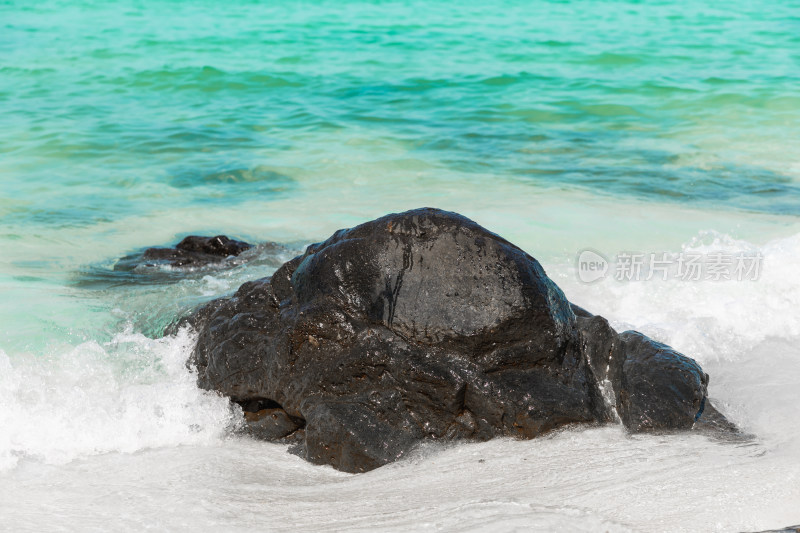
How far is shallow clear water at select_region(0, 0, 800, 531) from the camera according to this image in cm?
307

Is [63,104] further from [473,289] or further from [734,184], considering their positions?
[473,289]

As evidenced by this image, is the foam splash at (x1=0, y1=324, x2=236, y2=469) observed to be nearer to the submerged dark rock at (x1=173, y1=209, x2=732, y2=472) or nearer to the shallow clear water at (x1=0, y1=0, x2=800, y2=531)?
the shallow clear water at (x1=0, y1=0, x2=800, y2=531)

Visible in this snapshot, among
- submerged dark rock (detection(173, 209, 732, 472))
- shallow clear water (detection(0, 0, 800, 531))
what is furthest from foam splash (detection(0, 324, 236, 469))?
submerged dark rock (detection(173, 209, 732, 472))

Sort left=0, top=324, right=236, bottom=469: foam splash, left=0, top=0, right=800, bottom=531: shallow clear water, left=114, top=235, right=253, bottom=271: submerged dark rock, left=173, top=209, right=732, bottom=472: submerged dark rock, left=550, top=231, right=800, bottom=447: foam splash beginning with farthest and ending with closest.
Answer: left=114, top=235, right=253, bottom=271: submerged dark rock
left=550, top=231, right=800, bottom=447: foam splash
left=0, top=324, right=236, bottom=469: foam splash
left=173, top=209, right=732, bottom=472: submerged dark rock
left=0, top=0, right=800, bottom=531: shallow clear water

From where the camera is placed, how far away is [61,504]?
3.08 metres

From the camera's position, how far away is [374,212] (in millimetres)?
7578

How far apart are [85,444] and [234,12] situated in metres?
22.3

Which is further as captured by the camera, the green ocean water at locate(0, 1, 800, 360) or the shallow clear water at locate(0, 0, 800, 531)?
the green ocean water at locate(0, 1, 800, 360)

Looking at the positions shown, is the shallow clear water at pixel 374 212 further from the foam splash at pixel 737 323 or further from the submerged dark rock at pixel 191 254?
the submerged dark rock at pixel 191 254

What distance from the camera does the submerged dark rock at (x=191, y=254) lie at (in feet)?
19.6

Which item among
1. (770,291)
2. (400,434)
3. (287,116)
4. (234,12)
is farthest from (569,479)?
(234,12)

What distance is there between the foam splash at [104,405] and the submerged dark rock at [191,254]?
5.94 ft

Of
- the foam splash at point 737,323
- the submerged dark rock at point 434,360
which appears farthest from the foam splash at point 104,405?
the foam splash at point 737,323

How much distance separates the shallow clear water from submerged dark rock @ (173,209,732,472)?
13cm
